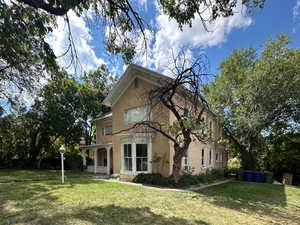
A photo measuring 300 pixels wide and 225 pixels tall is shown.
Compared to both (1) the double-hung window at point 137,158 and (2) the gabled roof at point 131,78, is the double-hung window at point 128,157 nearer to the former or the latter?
(1) the double-hung window at point 137,158

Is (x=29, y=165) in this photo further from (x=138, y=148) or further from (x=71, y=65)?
(x=71, y=65)

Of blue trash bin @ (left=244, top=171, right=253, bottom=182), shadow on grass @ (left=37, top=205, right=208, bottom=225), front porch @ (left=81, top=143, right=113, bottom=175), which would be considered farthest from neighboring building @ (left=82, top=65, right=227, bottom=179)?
shadow on grass @ (left=37, top=205, right=208, bottom=225)

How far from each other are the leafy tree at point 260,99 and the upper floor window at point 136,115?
481 centimetres

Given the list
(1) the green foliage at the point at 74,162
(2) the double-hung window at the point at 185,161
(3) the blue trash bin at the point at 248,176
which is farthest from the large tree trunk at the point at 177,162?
(1) the green foliage at the point at 74,162

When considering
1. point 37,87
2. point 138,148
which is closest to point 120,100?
point 138,148

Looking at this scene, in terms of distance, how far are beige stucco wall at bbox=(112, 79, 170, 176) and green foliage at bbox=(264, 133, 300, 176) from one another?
10.3 meters

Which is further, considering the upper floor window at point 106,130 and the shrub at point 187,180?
the upper floor window at point 106,130

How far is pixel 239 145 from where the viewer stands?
1766 cm

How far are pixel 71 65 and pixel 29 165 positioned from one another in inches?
949

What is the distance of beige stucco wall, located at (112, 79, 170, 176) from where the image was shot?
476 inches

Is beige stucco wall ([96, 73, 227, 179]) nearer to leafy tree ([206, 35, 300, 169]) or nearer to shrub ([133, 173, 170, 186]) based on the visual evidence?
shrub ([133, 173, 170, 186])

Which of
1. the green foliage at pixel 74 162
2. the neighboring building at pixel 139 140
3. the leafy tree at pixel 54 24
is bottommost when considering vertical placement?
the green foliage at pixel 74 162

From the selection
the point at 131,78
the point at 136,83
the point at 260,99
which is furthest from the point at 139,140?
the point at 260,99

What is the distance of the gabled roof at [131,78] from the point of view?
12570mm
